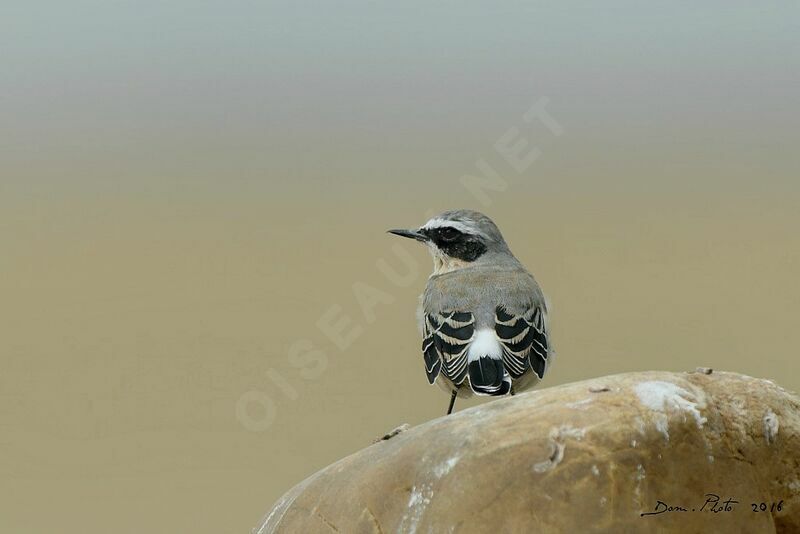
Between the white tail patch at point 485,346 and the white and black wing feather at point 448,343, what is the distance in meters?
0.06

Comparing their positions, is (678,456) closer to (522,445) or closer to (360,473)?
(522,445)

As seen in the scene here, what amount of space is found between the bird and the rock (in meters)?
2.32

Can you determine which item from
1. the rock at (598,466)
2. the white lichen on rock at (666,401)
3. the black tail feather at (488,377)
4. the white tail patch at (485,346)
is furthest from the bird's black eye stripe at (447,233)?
the white lichen on rock at (666,401)

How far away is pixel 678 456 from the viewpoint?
6.16 meters

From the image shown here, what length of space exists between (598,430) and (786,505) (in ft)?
4.17

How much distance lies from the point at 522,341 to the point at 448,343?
60cm

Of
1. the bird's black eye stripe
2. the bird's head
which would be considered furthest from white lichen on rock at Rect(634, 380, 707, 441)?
the bird's black eye stripe

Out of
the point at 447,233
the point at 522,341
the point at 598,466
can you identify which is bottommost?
the point at 598,466

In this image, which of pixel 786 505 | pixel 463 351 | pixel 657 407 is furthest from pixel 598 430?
pixel 463 351

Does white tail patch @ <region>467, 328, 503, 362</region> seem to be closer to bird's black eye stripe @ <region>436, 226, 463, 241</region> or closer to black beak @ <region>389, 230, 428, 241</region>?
bird's black eye stripe @ <region>436, 226, 463, 241</region>

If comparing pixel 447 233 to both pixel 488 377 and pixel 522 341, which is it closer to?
pixel 522 341

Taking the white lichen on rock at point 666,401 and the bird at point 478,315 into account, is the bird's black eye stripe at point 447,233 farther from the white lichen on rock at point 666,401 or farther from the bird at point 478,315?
the white lichen on rock at point 666,401

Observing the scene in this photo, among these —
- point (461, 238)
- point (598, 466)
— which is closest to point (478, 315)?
point (461, 238)

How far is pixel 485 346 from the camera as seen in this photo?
9.14m
